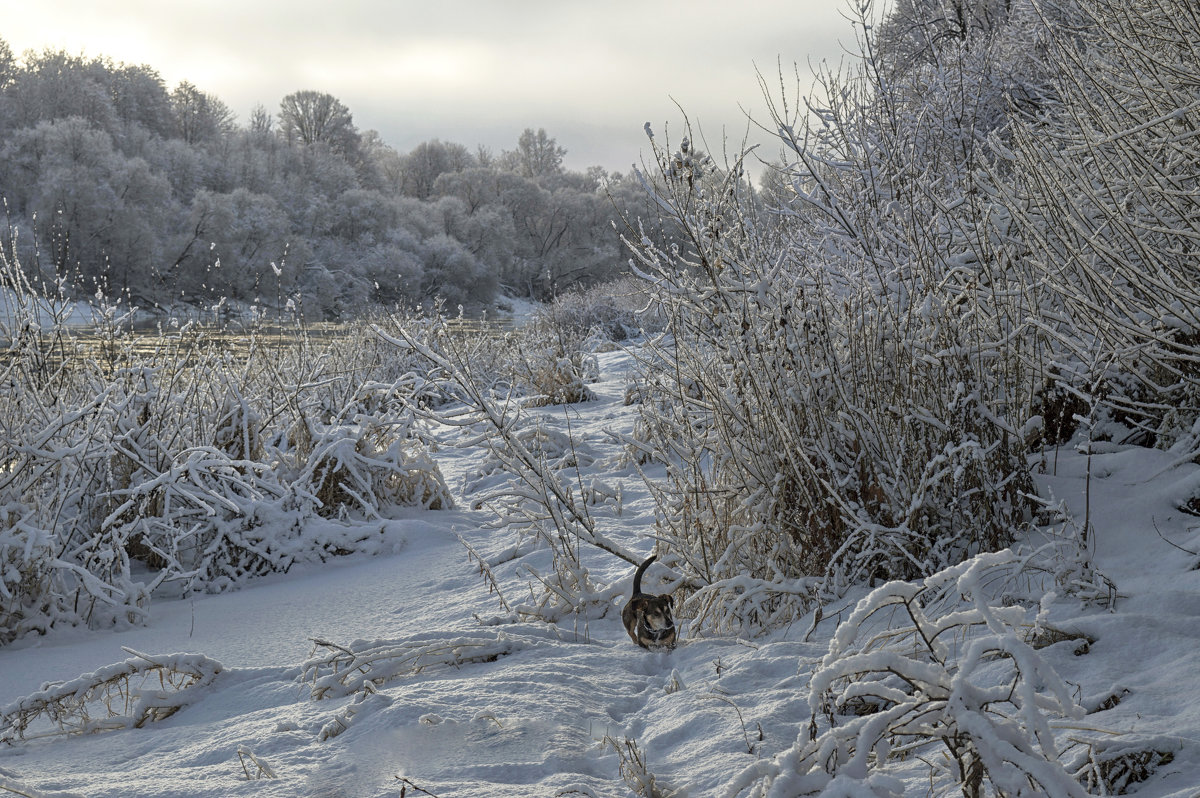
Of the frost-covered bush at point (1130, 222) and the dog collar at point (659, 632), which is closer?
the frost-covered bush at point (1130, 222)

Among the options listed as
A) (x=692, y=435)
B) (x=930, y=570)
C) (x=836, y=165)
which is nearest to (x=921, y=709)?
(x=930, y=570)

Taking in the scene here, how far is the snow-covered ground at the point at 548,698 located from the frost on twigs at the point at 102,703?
41 mm

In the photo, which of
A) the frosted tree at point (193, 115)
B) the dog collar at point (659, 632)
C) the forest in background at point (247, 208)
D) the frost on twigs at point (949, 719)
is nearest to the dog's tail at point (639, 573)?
the dog collar at point (659, 632)

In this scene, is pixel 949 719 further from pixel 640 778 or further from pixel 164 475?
pixel 164 475

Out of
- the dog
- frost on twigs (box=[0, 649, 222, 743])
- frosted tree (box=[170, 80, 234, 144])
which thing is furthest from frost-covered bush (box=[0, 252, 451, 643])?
frosted tree (box=[170, 80, 234, 144])

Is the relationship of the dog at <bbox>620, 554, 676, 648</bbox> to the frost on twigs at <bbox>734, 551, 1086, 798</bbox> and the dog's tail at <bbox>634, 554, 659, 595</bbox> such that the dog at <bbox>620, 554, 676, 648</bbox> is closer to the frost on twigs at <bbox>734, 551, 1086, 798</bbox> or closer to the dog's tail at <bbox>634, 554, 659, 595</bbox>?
the dog's tail at <bbox>634, 554, 659, 595</bbox>

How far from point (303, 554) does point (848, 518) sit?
290cm

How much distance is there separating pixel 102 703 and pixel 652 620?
5.67 feet

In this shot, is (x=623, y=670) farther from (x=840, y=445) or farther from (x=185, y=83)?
(x=185, y=83)

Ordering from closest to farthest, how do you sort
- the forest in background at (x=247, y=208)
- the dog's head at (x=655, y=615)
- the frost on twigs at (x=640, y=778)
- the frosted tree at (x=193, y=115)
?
the frost on twigs at (x=640, y=778)
the dog's head at (x=655, y=615)
the forest in background at (x=247, y=208)
the frosted tree at (x=193, y=115)

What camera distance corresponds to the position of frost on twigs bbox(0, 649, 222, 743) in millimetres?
2412

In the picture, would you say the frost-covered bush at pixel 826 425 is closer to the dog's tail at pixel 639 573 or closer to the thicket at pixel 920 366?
the thicket at pixel 920 366

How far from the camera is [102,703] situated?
2742 mm

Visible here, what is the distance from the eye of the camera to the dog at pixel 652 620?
2703mm
